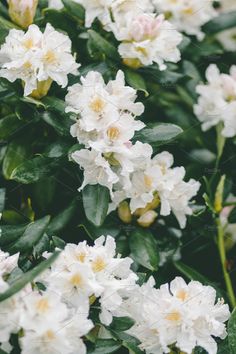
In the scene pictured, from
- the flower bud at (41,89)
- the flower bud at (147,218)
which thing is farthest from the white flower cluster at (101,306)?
the flower bud at (41,89)

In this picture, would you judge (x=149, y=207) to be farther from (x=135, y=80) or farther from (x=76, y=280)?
(x=76, y=280)

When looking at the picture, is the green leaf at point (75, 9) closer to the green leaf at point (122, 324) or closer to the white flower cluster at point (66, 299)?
the white flower cluster at point (66, 299)

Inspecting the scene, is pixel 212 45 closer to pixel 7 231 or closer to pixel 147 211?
pixel 147 211

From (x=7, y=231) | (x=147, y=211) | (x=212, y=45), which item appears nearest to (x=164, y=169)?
(x=147, y=211)

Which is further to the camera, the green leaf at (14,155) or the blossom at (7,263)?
the green leaf at (14,155)

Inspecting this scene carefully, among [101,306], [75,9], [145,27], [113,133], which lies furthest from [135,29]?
[101,306]
